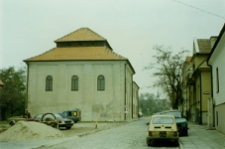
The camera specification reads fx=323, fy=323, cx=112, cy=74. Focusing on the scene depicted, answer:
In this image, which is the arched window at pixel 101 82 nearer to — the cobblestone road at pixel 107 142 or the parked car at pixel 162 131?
the cobblestone road at pixel 107 142

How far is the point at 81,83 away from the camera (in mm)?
50125

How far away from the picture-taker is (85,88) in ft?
163

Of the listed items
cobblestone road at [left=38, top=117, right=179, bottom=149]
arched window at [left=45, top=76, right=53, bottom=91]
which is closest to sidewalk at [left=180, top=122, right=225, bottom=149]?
cobblestone road at [left=38, top=117, right=179, bottom=149]

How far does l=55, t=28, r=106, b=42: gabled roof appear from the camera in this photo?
53.4m

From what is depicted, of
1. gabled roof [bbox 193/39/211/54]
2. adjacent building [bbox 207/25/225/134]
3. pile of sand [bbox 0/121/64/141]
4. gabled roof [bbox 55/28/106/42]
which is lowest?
pile of sand [bbox 0/121/64/141]

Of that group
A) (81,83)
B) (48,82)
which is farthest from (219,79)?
(48,82)

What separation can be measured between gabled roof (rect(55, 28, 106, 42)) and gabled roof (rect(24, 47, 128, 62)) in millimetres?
1612

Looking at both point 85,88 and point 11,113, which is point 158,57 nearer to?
point 85,88

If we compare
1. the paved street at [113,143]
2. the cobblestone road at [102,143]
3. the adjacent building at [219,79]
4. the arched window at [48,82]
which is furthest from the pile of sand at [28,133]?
the arched window at [48,82]

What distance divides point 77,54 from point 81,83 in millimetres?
4761

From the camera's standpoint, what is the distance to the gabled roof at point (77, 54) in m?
50.1

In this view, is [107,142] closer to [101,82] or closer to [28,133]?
[28,133]

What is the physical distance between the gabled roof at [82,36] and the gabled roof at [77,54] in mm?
1612

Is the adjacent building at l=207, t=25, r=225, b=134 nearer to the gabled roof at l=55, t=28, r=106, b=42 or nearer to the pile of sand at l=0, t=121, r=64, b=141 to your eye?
the pile of sand at l=0, t=121, r=64, b=141
